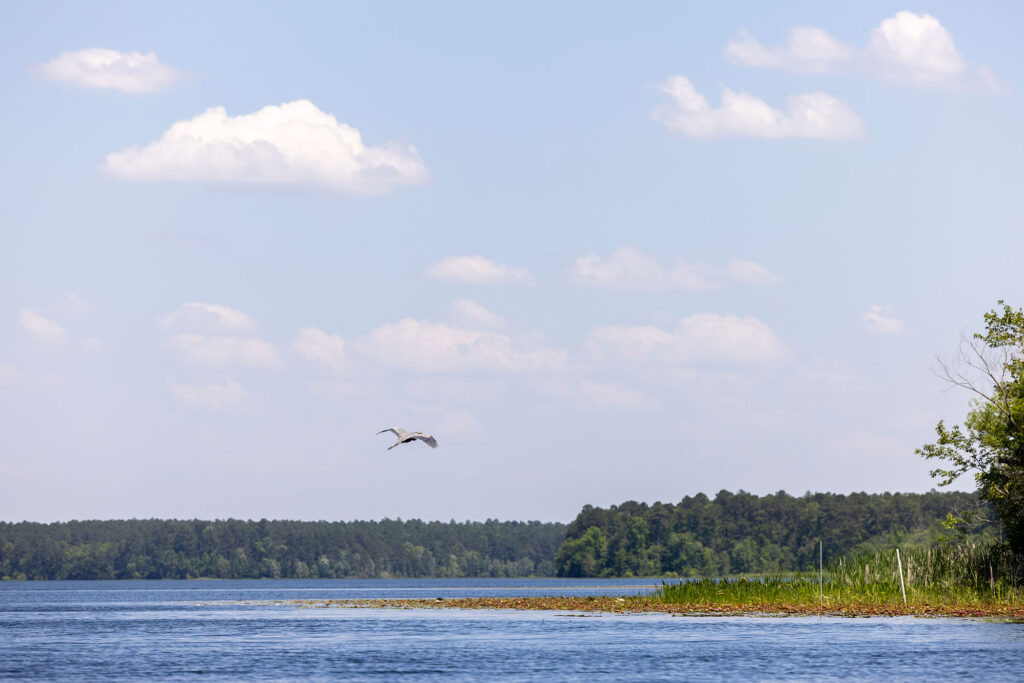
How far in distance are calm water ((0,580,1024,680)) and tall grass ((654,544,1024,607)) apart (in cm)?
348

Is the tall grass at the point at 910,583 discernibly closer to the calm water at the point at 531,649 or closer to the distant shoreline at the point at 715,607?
the distant shoreline at the point at 715,607

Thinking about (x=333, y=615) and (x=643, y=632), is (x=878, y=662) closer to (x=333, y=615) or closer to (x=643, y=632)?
(x=643, y=632)

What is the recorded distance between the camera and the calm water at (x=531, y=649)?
42438mm

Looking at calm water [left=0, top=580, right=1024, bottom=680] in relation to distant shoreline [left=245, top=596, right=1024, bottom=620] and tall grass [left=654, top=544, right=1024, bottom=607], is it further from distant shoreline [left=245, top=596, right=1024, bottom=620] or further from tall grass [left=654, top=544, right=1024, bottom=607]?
tall grass [left=654, top=544, right=1024, bottom=607]

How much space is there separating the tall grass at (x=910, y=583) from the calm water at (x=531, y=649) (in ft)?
11.4

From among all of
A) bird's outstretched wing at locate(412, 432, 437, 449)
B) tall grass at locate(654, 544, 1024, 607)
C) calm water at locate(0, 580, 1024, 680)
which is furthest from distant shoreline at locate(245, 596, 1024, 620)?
bird's outstretched wing at locate(412, 432, 437, 449)

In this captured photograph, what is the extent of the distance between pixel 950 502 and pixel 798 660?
160634mm

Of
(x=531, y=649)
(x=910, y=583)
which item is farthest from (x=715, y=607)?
(x=531, y=649)

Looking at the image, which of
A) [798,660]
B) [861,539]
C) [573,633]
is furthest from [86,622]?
[861,539]

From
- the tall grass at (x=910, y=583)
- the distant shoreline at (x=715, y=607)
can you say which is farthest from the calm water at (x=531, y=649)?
the tall grass at (x=910, y=583)

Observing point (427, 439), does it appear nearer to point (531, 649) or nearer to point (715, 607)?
point (531, 649)

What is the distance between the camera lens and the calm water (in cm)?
4244

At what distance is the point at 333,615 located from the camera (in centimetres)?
7912

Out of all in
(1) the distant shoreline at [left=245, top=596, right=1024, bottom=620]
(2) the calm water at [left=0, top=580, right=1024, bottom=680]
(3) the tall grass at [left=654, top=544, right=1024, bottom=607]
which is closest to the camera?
(2) the calm water at [left=0, top=580, right=1024, bottom=680]
